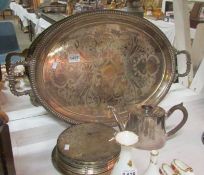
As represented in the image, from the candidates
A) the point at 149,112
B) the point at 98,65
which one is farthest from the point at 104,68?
the point at 149,112

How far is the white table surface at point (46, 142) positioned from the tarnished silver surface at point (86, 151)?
0.05 meters

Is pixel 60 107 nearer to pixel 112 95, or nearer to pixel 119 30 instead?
pixel 112 95

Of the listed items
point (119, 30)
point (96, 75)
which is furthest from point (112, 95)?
point (119, 30)

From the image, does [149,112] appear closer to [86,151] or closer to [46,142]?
[86,151]

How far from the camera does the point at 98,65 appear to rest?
0.69 m

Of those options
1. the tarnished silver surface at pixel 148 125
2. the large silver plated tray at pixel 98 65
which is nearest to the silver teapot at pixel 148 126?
the tarnished silver surface at pixel 148 125

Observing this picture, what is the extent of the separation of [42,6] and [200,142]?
2.10 ft

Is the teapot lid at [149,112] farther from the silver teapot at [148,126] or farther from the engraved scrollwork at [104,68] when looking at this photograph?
the engraved scrollwork at [104,68]

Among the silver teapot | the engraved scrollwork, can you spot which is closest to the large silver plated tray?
the engraved scrollwork

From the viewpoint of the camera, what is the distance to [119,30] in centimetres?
68

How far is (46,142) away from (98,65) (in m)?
0.24

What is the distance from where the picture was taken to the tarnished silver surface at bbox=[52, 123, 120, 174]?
52 centimetres

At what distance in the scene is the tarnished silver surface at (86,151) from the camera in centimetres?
52

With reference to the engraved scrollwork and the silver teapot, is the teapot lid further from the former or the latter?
the engraved scrollwork
